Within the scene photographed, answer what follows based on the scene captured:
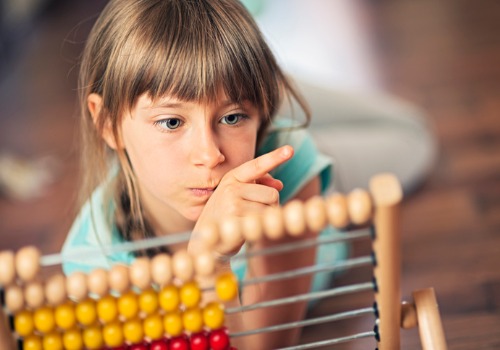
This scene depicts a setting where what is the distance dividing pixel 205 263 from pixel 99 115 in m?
0.35

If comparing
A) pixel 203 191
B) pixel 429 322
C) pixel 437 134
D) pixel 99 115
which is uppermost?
pixel 437 134

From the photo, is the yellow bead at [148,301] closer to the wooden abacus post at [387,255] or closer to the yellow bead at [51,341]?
the yellow bead at [51,341]

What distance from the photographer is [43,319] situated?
31.5 inches

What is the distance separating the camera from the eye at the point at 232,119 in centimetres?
92

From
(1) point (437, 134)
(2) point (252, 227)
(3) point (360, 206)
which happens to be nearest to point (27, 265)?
(2) point (252, 227)

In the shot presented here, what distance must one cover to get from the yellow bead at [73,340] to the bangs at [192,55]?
0.30 metres

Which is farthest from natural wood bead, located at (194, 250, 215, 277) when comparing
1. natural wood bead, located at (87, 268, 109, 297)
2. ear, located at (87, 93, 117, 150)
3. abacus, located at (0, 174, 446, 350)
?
ear, located at (87, 93, 117, 150)

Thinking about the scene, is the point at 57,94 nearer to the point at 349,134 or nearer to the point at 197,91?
the point at 349,134

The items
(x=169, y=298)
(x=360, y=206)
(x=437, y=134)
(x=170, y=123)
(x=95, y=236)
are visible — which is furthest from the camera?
(x=437, y=134)

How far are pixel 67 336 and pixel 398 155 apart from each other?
3.94 feet

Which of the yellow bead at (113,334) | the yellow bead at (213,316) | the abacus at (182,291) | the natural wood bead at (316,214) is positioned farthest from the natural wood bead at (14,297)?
the natural wood bead at (316,214)

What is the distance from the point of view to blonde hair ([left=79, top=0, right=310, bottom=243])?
0.88m

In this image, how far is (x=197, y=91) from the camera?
0.88 m

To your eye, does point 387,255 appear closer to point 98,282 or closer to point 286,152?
point 286,152
